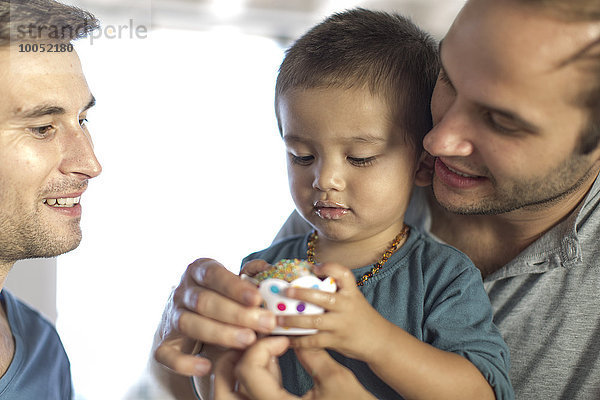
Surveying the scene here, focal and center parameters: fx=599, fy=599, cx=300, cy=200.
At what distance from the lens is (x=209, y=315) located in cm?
115

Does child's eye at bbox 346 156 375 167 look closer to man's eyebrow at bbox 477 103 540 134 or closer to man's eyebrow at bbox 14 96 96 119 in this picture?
man's eyebrow at bbox 477 103 540 134

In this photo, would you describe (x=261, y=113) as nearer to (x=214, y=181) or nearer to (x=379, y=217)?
(x=214, y=181)

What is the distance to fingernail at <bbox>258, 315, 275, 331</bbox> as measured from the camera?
1.05 meters

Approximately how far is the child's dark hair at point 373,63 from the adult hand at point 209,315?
0.48 meters

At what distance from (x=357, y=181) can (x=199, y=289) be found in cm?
44

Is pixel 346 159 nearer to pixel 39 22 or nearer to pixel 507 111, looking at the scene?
pixel 507 111

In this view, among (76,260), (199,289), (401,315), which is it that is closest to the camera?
(199,289)

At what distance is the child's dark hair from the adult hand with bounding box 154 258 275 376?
1.57ft

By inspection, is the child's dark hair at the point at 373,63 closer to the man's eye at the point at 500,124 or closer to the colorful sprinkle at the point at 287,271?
the man's eye at the point at 500,124

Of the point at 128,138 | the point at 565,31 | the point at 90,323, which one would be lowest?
the point at 90,323

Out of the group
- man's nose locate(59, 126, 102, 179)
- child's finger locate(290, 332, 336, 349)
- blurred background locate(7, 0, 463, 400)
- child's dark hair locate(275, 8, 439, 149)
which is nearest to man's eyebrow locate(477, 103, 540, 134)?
child's dark hair locate(275, 8, 439, 149)

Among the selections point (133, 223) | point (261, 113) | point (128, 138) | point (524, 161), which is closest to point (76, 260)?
point (133, 223)

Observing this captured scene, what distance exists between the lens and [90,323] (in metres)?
4.08

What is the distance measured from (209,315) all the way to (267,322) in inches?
5.9
